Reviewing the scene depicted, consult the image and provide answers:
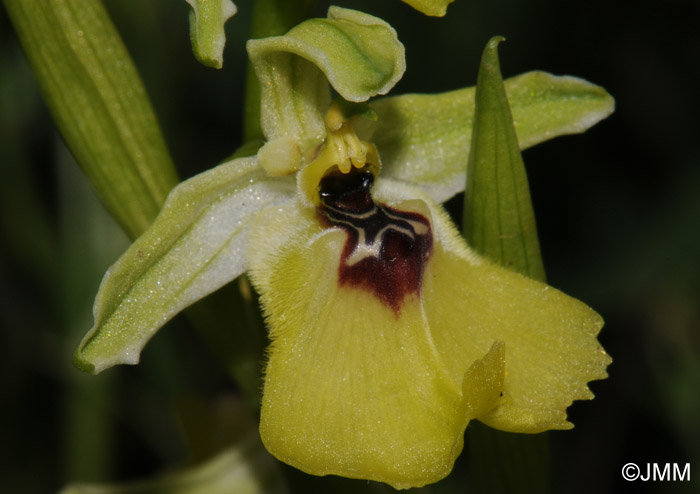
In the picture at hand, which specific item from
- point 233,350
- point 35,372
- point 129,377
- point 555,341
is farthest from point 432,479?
point 35,372

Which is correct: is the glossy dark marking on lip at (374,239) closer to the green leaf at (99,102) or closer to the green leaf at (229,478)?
the green leaf at (99,102)

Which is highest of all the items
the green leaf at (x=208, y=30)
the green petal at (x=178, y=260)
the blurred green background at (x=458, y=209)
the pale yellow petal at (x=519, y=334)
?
the green leaf at (x=208, y=30)

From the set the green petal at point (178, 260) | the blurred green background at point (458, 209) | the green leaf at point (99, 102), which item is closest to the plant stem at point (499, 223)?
the green petal at point (178, 260)

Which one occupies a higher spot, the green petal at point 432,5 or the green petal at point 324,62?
the green petal at point 432,5

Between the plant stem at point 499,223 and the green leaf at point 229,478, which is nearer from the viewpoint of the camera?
the plant stem at point 499,223

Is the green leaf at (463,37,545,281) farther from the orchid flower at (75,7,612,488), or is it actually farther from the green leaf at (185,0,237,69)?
the green leaf at (185,0,237,69)

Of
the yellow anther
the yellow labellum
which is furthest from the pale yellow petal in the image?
the yellow anther

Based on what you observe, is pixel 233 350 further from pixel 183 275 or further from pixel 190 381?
pixel 190 381
